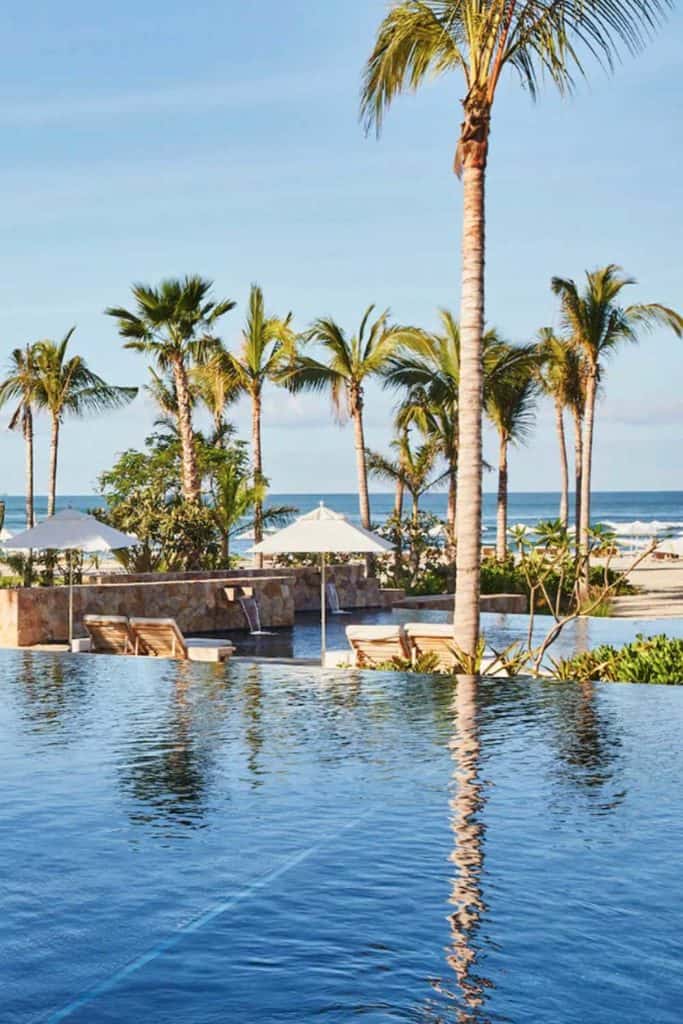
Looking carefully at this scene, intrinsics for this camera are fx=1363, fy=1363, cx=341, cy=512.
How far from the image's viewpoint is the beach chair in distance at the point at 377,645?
1532cm

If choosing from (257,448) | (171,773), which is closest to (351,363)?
(257,448)

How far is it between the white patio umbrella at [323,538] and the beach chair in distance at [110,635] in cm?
205

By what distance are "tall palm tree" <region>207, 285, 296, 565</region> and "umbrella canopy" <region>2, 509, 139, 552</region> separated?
1372cm

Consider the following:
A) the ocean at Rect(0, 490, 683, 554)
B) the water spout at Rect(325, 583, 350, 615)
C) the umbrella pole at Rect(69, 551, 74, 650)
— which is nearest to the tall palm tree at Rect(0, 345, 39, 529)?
the water spout at Rect(325, 583, 350, 615)

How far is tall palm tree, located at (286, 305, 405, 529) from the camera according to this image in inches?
1298

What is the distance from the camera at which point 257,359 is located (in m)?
33.7

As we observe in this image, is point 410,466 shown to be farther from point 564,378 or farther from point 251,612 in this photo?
point 251,612

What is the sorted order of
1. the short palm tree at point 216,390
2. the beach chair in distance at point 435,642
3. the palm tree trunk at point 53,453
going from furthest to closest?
the palm tree trunk at point 53,453, the short palm tree at point 216,390, the beach chair in distance at point 435,642

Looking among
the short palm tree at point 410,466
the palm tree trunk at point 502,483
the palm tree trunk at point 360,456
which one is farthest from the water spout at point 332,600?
the palm tree trunk at point 502,483

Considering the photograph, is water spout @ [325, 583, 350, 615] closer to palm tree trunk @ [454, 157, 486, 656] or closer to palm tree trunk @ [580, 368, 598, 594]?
palm tree trunk @ [580, 368, 598, 594]

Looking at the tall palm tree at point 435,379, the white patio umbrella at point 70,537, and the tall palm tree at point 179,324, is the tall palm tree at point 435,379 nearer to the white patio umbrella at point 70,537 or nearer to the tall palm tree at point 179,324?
the tall palm tree at point 179,324

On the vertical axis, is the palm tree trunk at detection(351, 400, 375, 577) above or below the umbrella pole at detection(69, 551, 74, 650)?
above

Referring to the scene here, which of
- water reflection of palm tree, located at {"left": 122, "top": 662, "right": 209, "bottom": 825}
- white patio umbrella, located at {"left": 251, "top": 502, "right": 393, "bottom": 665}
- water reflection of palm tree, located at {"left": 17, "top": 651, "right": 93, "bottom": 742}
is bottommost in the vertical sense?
water reflection of palm tree, located at {"left": 122, "top": 662, "right": 209, "bottom": 825}

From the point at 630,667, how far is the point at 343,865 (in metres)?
8.32
